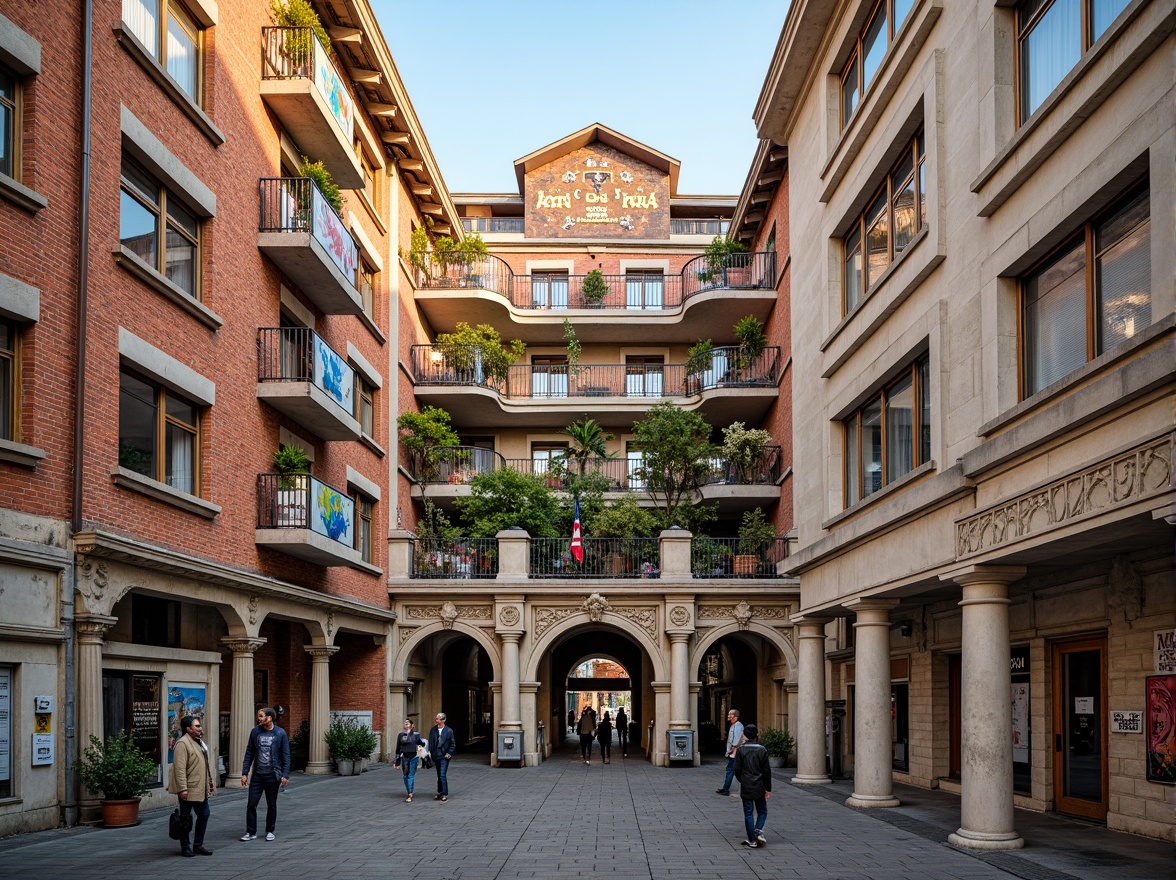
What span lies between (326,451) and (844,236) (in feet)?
41.2

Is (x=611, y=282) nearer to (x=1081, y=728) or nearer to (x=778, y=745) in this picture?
(x=778, y=745)

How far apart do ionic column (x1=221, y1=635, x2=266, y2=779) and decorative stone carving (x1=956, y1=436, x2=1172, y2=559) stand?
12662 mm

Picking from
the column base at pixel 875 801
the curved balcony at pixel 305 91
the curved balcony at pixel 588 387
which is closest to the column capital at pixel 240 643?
the curved balcony at pixel 305 91

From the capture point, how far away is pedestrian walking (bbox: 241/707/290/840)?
14.1 meters

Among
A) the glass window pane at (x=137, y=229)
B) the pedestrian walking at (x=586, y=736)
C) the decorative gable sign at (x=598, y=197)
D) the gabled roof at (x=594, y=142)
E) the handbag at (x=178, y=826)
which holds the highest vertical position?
the gabled roof at (x=594, y=142)

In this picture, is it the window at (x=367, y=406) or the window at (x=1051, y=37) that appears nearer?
the window at (x=1051, y=37)

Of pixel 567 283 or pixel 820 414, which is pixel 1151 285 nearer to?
pixel 820 414

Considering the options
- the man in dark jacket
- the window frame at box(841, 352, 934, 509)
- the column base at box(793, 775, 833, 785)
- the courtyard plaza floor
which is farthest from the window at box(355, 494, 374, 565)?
the man in dark jacket

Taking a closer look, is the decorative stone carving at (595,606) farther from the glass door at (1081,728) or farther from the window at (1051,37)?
the window at (1051,37)

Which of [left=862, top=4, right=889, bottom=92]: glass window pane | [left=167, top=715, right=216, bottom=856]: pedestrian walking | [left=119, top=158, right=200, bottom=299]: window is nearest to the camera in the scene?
[left=167, top=715, right=216, bottom=856]: pedestrian walking

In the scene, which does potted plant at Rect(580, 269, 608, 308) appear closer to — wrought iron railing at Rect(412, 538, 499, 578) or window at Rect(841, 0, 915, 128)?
wrought iron railing at Rect(412, 538, 499, 578)

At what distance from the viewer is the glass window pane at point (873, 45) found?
61.1 ft

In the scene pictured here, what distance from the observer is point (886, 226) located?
60.3 ft

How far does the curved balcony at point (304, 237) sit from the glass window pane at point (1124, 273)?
14754 millimetres
